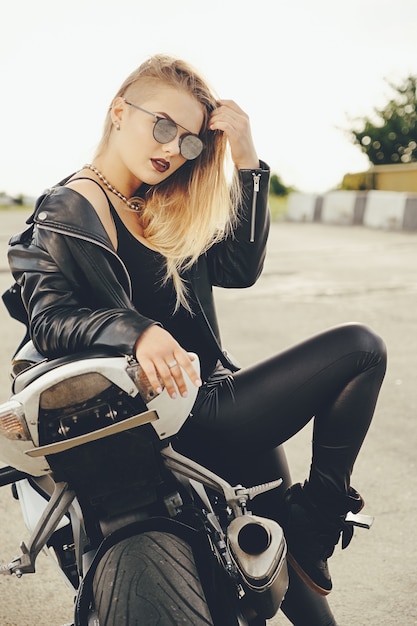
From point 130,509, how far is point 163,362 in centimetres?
36

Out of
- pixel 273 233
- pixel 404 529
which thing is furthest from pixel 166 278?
pixel 273 233

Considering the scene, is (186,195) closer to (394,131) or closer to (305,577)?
(305,577)

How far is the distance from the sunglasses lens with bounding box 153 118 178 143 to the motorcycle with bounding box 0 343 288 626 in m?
0.68

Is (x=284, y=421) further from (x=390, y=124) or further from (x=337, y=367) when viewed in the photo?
(x=390, y=124)

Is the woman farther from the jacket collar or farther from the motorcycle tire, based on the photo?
the motorcycle tire

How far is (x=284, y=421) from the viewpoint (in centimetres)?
205

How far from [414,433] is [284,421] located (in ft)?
8.54

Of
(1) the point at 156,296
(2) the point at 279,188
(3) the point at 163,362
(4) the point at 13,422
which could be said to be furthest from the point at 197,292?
(2) the point at 279,188

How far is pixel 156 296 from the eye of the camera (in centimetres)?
217

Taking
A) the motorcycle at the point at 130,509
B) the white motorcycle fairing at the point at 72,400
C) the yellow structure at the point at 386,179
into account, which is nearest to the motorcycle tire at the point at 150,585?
the motorcycle at the point at 130,509

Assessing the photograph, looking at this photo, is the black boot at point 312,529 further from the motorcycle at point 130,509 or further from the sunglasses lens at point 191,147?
the sunglasses lens at point 191,147

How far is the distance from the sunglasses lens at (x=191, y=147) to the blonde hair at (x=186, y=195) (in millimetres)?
112

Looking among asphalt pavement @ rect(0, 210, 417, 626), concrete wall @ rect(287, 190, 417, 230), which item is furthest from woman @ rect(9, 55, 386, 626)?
concrete wall @ rect(287, 190, 417, 230)

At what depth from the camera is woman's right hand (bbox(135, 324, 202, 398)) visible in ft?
5.39
